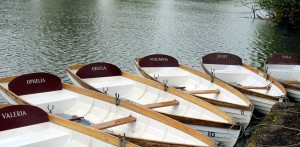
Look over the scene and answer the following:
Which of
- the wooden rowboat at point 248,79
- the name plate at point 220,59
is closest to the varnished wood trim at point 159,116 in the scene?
the wooden rowboat at point 248,79

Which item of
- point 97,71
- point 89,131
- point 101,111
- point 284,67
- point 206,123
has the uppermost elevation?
point 89,131

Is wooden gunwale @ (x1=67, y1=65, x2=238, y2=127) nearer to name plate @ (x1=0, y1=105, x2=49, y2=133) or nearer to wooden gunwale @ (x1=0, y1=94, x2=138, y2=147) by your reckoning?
wooden gunwale @ (x1=0, y1=94, x2=138, y2=147)

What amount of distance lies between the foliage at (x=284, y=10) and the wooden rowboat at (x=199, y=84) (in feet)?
96.0

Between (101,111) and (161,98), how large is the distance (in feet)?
9.36

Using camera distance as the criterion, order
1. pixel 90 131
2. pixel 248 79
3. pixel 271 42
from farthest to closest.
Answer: pixel 271 42 → pixel 248 79 → pixel 90 131

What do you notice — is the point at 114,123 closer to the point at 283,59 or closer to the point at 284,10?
the point at 283,59

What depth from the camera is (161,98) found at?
49.8 ft

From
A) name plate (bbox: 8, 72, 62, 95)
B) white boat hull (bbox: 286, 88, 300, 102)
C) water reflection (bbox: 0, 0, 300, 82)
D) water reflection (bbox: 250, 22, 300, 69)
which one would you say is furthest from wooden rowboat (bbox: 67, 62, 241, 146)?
water reflection (bbox: 250, 22, 300, 69)

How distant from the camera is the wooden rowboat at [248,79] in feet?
52.4

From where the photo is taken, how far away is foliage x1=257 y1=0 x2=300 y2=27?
4422 centimetres

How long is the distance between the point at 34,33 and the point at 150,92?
25.0 metres

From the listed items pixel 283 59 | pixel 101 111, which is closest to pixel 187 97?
pixel 101 111

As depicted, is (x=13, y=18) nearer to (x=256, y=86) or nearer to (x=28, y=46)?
(x=28, y=46)

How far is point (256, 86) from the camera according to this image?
17938 millimetres
